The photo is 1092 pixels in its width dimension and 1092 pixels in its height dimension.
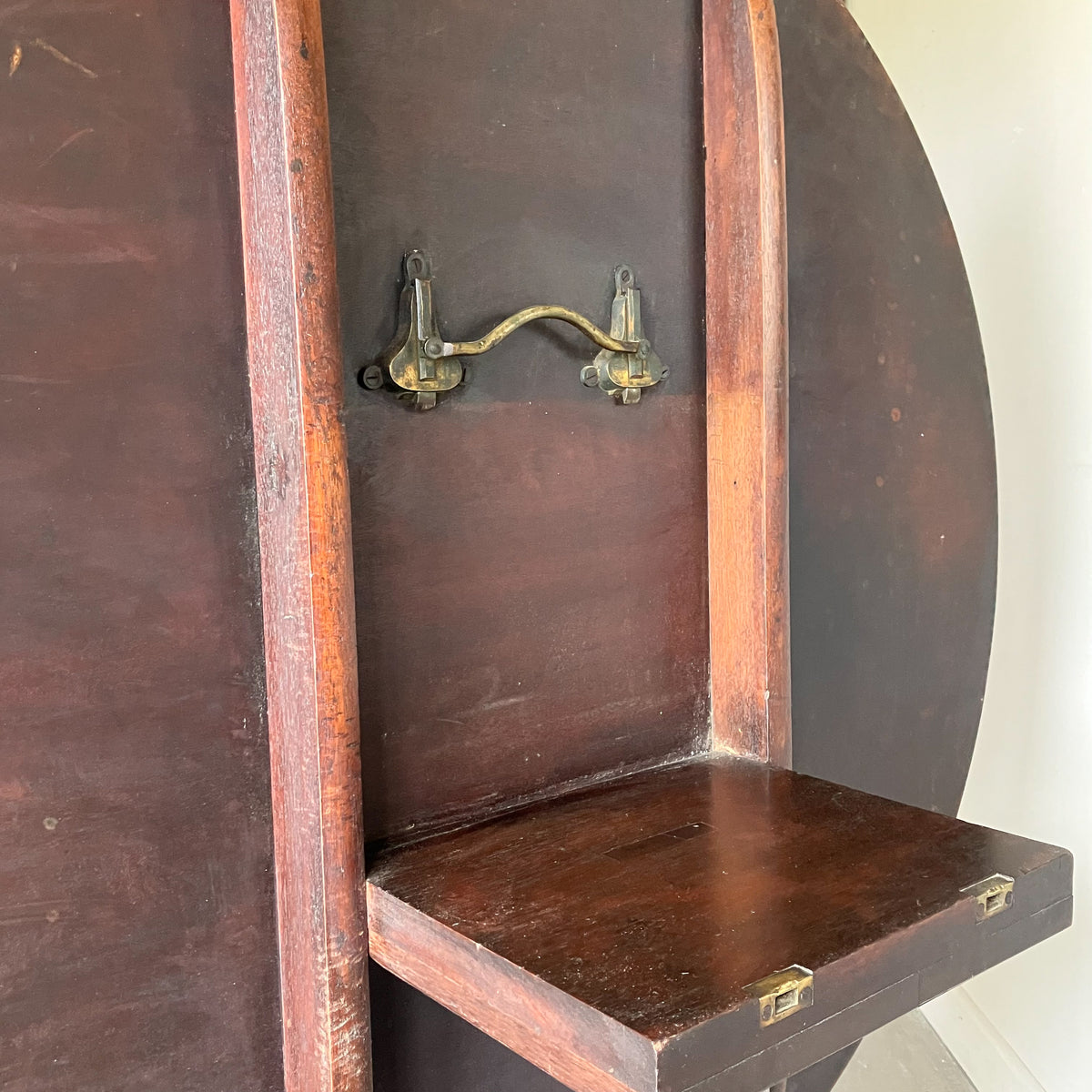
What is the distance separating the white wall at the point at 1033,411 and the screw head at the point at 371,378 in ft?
3.59

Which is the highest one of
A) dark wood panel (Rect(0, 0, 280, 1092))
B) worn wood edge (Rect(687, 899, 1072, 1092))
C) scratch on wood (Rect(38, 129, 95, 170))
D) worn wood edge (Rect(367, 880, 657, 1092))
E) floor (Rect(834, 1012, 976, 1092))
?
scratch on wood (Rect(38, 129, 95, 170))

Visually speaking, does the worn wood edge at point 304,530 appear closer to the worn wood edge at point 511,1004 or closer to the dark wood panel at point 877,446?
the worn wood edge at point 511,1004

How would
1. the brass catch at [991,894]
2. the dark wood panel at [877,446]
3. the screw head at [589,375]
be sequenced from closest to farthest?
the brass catch at [991,894] < the screw head at [589,375] < the dark wood panel at [877,446]

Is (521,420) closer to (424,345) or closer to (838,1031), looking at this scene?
(424,345)

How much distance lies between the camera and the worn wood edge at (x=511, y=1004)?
0.57 m

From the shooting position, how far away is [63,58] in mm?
647

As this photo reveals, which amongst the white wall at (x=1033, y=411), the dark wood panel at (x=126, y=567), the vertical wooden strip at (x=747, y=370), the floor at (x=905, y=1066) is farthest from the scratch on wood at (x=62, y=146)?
the floor at (x=905, y=1066)

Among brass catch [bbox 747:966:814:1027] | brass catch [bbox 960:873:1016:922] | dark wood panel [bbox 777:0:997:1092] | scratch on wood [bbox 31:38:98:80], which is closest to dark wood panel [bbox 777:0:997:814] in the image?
dark wood panel [bbox 777:0:997:1092]

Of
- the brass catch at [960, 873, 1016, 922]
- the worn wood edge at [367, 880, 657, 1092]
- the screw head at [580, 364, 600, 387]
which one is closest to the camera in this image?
the worn wood edge at [367, 880, 657, 1092]

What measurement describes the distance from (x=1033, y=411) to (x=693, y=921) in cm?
118

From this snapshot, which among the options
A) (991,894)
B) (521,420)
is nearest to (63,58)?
(521,420)

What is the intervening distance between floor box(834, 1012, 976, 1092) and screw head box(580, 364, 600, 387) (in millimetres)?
1345

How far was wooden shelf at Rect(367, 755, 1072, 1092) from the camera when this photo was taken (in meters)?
0.59

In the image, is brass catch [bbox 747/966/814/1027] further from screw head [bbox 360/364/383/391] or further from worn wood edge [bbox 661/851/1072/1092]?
screw head [bbox 360/364/383/391]
